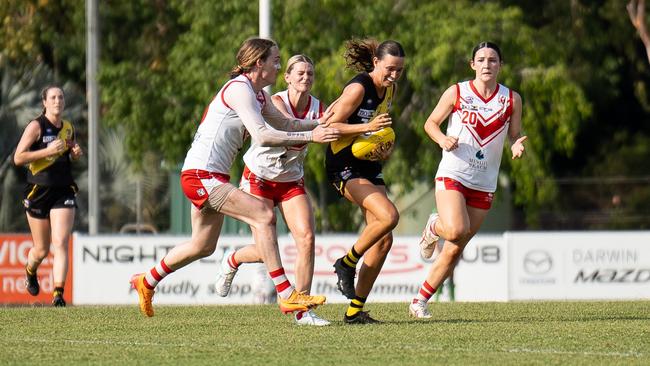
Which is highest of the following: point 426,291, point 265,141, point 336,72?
point 265,141

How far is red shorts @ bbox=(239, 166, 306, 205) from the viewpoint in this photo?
1127 centimetres

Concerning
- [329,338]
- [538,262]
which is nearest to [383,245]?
[329,338]

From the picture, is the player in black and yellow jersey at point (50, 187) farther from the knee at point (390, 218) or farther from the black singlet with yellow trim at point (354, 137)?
the knee at point (390, 218)

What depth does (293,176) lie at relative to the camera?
11383 millimetres

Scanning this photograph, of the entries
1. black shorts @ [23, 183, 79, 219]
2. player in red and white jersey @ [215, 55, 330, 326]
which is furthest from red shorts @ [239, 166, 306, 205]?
black shorts @ [23, 183, 79, 219]

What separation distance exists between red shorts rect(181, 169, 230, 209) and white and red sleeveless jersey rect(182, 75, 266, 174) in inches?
1.4

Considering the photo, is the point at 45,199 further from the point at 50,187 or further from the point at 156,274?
the point at 156,274

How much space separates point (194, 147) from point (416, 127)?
1570cm

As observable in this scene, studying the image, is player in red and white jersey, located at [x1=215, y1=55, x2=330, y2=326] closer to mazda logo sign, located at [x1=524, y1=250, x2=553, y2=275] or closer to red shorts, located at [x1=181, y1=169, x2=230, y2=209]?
red shorts, located at [x1=181, y1=169, x2=230, y2=209]

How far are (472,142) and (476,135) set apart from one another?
60mm

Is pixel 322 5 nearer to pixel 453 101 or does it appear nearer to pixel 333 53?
pixel 333 53

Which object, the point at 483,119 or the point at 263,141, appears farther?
the point at 483,119

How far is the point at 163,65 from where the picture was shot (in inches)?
1180

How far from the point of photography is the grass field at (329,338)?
832cm
